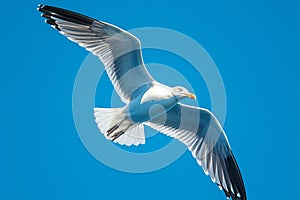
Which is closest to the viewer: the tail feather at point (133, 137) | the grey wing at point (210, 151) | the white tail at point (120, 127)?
the white tail at point (120, 127)

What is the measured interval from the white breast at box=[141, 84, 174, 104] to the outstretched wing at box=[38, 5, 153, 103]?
6.9 inches

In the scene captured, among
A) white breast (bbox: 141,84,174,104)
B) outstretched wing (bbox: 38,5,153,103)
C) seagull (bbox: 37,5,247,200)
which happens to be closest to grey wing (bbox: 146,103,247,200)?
seagull (bbox: 37,5,247,200)

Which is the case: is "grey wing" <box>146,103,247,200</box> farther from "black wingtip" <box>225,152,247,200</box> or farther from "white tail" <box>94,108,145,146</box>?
"white tail" <box>94,108,145,146</box>

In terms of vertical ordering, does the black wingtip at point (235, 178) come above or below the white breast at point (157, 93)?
below

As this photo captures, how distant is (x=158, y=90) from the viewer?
12.2 metres

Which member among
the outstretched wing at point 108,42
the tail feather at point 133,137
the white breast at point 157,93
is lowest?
the tail feather at point 133,137

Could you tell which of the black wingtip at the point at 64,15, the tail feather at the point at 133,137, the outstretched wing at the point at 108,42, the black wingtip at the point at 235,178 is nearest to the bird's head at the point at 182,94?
the outstretched wing at the point at 108,42

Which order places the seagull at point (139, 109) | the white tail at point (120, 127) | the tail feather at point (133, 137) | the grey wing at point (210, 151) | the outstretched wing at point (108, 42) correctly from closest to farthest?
the outstretched wing at point (108, 42), the seagull at point (139, 109), the white tail at point (120, 127), the tail feather at point (133, 137), the grey wing at point (210, 151)

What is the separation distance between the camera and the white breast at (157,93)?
39.9 feet

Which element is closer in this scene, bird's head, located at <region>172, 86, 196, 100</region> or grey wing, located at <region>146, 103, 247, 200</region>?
bird's head, located at <region>172, 86, 196, 100</region>

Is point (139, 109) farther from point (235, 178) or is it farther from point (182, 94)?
point (235, 178)

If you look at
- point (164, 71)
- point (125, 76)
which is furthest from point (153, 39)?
point (125, 76)

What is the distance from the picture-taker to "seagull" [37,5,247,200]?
1216 cm

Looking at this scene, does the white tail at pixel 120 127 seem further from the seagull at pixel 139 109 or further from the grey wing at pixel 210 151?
the grey wing at pixel 210 151
